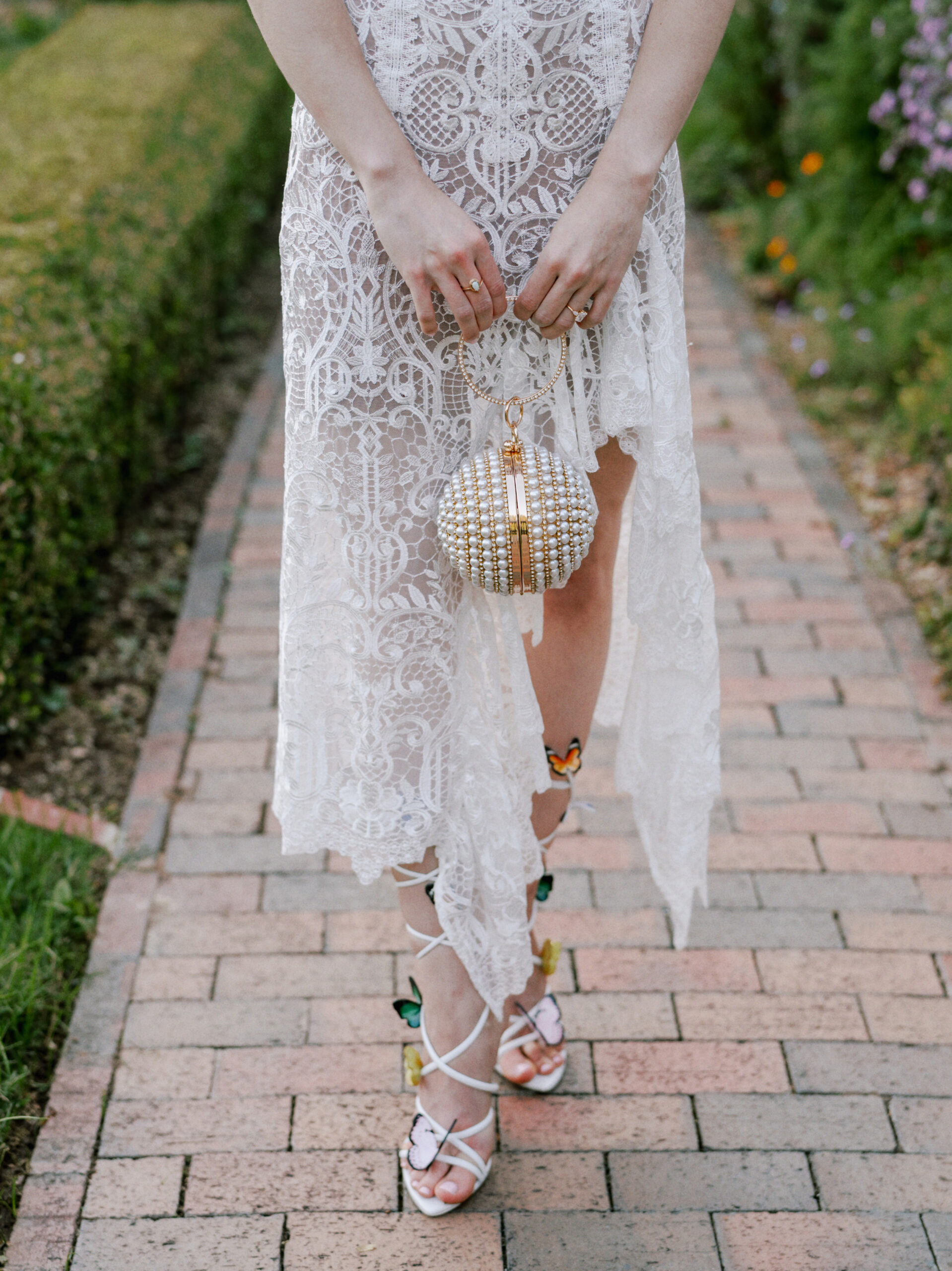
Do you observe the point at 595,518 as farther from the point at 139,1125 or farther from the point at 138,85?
the point at 138,85

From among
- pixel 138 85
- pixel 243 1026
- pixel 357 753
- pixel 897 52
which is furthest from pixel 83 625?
pixel 897 52

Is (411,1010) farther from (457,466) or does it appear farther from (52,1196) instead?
(457,466)

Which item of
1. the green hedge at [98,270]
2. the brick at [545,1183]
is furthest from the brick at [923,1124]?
the green hedge at [98,270]

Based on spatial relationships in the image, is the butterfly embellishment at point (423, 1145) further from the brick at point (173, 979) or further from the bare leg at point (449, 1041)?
the brick at point (173, 979)

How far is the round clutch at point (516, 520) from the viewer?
141cm

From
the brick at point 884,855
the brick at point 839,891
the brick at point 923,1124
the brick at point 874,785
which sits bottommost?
the brick at point 923,1124

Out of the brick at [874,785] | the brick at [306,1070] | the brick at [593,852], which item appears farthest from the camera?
the brick at [874,785]

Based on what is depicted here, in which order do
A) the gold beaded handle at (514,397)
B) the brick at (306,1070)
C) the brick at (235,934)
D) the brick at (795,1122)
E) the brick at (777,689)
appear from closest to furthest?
the gold beaded handle at (514,397)
the brick at (795,1122)
the brick at (306,1070)
the brick at (235,934)
the brick at (777,689)

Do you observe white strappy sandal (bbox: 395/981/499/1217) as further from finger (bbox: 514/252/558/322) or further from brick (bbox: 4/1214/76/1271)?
finger (bbox: 514/252/558/322)

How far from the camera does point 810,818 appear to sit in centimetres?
256

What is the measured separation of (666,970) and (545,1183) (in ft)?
1.64

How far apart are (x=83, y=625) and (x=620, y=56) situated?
2176mm

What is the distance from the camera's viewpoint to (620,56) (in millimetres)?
1434

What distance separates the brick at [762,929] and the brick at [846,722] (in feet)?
1.92
